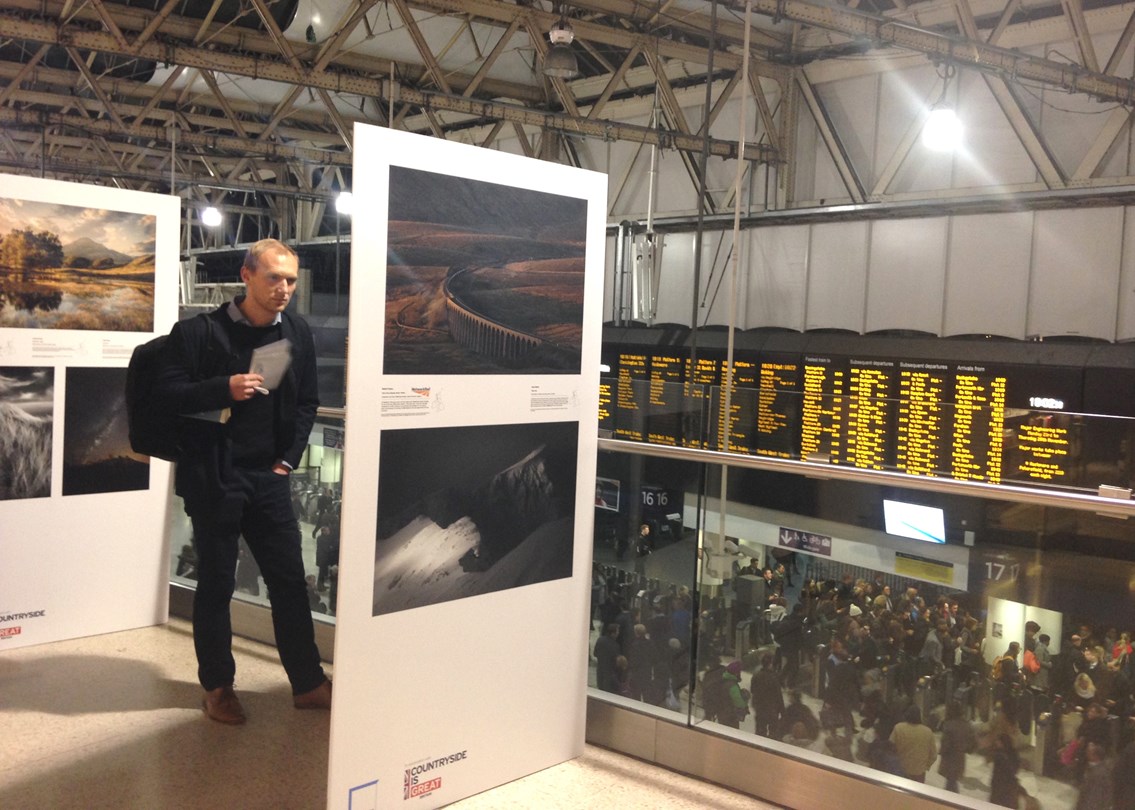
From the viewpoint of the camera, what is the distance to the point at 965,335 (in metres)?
10.7

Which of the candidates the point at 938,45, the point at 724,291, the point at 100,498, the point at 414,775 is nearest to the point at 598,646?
the point at 414,775

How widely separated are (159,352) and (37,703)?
4.60 ft

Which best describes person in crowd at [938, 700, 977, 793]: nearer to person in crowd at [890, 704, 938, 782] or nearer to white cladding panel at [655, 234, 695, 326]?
person in crowd at [890, 704, 938, 782]

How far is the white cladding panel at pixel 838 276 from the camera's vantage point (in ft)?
39.2

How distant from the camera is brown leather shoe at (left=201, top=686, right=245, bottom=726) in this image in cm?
332

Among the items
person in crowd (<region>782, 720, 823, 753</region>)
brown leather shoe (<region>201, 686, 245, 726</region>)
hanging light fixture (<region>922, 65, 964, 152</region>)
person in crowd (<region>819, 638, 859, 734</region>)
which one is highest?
hanging light fixture (<region>922, 65, 964, 152</region>)

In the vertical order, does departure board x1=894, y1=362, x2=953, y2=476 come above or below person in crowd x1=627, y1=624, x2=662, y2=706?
above

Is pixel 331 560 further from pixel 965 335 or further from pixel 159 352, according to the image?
pixel 965 335

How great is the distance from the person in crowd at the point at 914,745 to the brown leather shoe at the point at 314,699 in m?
1.96

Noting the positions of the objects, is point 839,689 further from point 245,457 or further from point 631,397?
point 631,397

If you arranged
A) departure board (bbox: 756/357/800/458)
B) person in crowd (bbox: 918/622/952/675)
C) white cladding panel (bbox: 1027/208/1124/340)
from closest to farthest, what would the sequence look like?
person in crowd (bbox: 918/622/952/675)
departure board (bbox: 756/357/800/458)
white cladding panel (bbox: 1027/208/1124/340)

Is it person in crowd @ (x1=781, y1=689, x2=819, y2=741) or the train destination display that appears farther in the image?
the train destination display

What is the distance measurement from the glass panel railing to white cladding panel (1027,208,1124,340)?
867 cm

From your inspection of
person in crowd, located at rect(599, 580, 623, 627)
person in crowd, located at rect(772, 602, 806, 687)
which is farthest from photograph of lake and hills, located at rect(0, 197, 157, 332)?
person in crowd, located at rect(772, 602, 806, 687)
